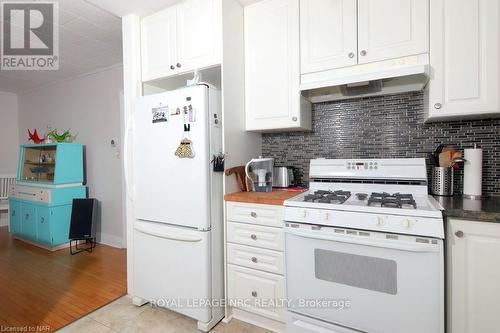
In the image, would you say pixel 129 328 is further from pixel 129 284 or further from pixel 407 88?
pixel 407 88

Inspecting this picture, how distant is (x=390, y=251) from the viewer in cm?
126

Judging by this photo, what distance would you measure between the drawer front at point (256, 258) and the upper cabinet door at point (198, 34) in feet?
4.26

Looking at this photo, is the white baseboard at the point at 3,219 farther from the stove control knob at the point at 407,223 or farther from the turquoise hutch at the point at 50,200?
the stove control knob at the point at 407,223

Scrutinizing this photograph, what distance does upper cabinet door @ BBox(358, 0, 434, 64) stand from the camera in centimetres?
151

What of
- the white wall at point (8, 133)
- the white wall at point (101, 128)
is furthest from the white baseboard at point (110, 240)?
the white wall at point (8, 133)

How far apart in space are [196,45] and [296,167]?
1.22 meters

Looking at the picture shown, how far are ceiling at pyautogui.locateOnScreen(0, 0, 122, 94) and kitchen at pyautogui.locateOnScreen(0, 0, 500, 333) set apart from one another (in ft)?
1.13

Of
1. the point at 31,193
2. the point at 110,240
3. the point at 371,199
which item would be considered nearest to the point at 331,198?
the point at 371,199

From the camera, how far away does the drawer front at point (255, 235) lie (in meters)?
1.64

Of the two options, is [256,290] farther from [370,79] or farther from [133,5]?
[133,5]

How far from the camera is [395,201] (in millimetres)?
1401

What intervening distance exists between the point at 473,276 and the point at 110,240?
3678 millimetres

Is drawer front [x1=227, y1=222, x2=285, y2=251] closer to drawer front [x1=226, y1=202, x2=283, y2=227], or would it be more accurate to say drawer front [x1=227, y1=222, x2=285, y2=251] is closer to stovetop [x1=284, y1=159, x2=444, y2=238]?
drawer front [x1=226, y1=202, x2=283, y2=227]

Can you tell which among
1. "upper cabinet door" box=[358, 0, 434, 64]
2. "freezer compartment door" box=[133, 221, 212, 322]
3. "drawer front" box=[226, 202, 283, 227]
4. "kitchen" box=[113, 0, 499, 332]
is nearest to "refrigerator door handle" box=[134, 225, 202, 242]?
"freezer compartment door" box=[133, 221, 212, 322]
